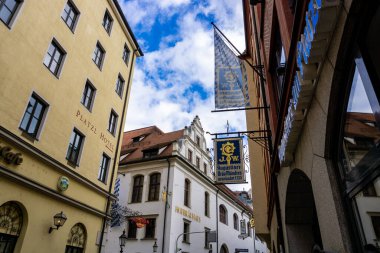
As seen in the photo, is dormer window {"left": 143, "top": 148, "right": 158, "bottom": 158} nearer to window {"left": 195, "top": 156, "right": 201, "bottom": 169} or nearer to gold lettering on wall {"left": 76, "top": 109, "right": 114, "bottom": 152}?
window {"left": 195, "top": 156, "right": 201, "bottom": 169}

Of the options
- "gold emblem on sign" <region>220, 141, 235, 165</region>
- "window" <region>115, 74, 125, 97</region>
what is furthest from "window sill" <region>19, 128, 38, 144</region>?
"window" <region>115, 74, 125, 97</region>

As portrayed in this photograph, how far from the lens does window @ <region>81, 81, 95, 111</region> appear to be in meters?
14.7

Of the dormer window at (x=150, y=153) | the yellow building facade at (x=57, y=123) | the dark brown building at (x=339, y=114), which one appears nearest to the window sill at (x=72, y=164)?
the yellow building facade at (x=57, y=123)

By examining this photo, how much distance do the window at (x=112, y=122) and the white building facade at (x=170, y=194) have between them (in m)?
10.3

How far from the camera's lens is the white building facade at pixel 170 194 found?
25.1 m

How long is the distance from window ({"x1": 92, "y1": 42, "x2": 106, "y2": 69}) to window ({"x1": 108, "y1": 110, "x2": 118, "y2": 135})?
115 inches

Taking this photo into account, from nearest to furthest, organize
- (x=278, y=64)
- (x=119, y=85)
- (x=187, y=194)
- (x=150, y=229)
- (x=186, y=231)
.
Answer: (x=278, y=64) → (x=119, y=85) → (x=150, y=229) → (x=186, y=231) → (x=187, y=194)

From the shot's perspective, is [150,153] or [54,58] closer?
[54,58]

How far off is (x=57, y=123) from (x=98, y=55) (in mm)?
5763

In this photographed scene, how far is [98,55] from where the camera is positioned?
16.4 meters

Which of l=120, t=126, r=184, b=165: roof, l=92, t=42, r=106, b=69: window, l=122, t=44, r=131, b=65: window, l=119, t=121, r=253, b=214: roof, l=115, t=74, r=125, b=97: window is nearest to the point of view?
l=92, t=42, r=106, b=69: window

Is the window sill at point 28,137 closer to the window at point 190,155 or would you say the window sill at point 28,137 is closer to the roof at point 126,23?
the roof at point 126,23

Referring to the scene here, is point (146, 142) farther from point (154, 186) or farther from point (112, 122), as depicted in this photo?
point (112, 122)

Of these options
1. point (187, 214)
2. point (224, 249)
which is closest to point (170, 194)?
point (187, 214)
